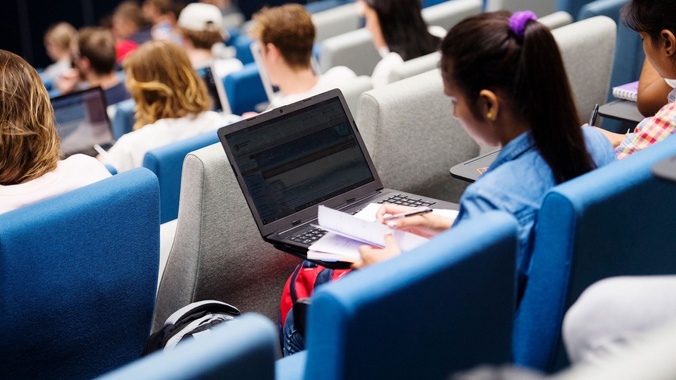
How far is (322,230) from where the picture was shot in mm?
2014

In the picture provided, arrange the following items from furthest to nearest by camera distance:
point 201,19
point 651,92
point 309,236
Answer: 1. point 201,19
2. point 651,92
3. point 309,236

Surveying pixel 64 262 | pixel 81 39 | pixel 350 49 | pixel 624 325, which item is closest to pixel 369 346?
pixel 624 325

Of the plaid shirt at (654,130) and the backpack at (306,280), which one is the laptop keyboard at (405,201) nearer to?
the backpack at (306,280)

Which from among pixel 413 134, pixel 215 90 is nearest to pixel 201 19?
pixel 215 90

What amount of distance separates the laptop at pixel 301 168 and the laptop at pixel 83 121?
1746mm

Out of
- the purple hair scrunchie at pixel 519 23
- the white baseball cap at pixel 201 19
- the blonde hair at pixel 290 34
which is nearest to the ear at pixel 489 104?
the purple hair scrunchie at pixel 519 23

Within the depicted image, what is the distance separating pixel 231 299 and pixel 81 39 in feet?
9.92

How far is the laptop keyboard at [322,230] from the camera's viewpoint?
196 centimetres

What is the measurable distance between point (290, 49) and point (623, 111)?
4.58ft

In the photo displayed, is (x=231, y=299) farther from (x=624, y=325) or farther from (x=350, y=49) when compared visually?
(x=350, y=49)

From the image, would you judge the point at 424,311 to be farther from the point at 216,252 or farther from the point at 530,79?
the point at 216,252

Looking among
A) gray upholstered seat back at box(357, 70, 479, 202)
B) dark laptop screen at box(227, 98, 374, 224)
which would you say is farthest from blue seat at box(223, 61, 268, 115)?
dark laptop screen at box(227, 98, 374, 224)

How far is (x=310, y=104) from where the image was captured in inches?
86.6

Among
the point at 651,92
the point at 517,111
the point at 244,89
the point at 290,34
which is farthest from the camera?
the point at 244,89
